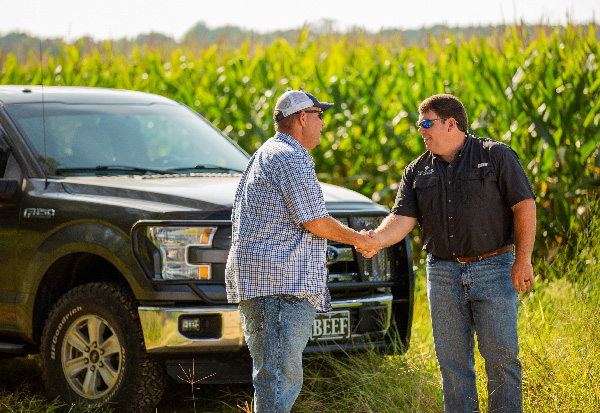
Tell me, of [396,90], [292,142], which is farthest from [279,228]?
[396,90]

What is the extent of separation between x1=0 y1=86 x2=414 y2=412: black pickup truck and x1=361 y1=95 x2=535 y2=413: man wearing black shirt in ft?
2.54

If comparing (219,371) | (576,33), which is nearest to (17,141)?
(219,371)

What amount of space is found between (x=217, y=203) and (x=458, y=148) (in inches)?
52.8

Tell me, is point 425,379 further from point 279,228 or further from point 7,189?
point 7,189

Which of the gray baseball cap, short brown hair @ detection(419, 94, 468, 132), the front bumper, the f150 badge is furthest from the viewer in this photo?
the f150 badge

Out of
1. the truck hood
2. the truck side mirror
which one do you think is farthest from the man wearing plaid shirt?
the truck side mirror

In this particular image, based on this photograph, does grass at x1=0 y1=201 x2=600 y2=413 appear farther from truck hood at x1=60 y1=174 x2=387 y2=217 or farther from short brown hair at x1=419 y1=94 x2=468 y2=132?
short brown hair at x1=419 y1=94 x2=468 y2=132

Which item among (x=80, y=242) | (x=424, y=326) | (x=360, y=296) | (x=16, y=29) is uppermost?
(x=16, y=29)

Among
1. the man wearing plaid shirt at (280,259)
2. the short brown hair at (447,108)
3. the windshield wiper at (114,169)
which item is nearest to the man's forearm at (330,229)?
the man wearing plaid shirt at (280,259)

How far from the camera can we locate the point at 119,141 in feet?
19.5

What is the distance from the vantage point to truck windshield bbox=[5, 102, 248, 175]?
5688 mm

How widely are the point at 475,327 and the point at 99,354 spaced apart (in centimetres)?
205

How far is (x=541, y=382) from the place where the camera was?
4.62 metres

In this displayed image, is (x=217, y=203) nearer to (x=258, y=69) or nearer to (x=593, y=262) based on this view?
(x=593, y=262)
